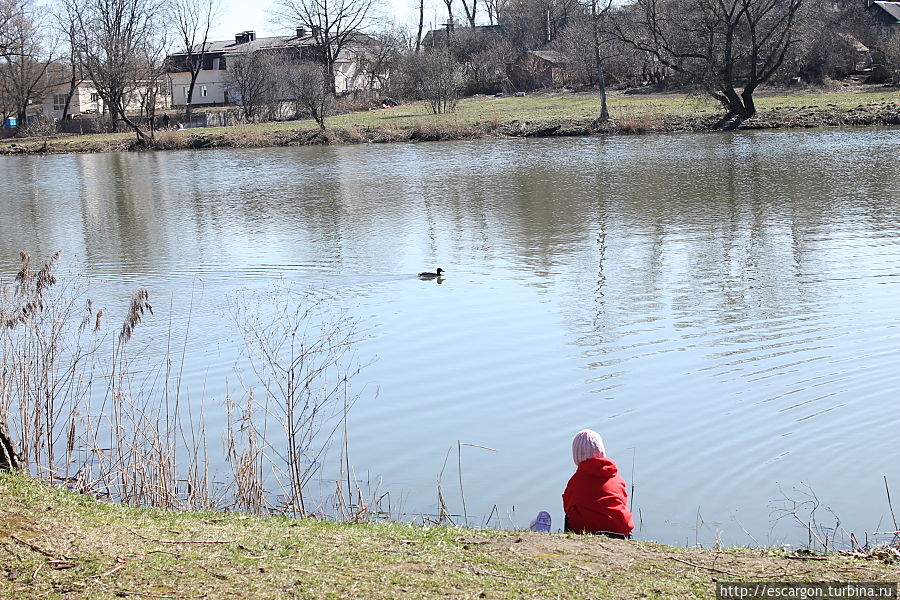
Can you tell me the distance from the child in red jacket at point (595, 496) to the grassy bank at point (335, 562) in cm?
32

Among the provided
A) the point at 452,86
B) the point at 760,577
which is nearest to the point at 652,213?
the point at 760,577

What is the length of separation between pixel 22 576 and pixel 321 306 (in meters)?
9.03

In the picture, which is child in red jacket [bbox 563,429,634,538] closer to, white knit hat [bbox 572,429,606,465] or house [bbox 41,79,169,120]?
white knit hat [bbox 572,429,606,465]

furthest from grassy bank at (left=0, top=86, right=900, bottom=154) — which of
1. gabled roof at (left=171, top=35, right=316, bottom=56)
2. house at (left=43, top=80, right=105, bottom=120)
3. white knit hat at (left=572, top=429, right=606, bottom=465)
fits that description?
white knit hat at (left=572, top=429, right=606, bottom=465)

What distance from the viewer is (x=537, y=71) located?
227 ft

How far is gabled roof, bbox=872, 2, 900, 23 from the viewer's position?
6956 centimetres

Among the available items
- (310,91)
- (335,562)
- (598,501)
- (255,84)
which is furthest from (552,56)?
(335,562)

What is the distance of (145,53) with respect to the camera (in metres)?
59.5

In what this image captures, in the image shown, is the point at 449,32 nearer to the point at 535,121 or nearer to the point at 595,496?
the point at 535,121

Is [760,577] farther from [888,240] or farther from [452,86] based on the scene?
[452,86]

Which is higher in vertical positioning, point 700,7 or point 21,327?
point 700,7

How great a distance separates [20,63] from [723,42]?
47.3 m

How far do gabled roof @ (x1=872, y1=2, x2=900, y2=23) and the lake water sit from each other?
47490mm

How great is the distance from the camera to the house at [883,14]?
69.1 metres
